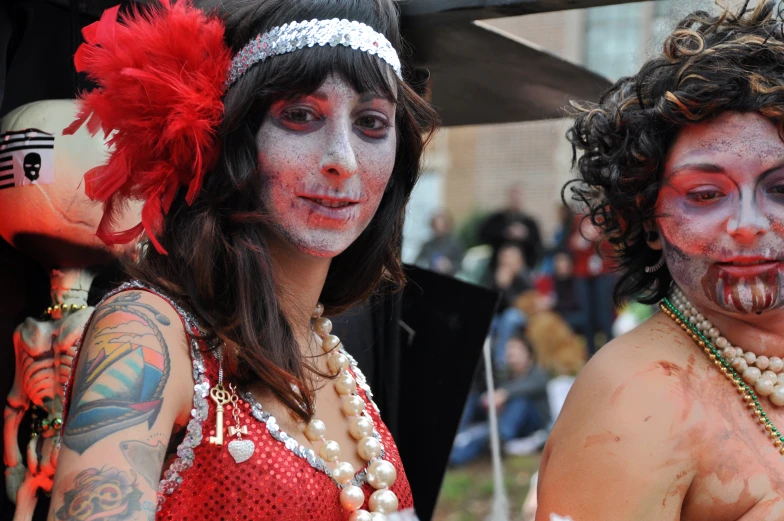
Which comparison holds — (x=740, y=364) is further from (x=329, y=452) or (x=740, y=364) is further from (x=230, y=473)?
(x=230, y=473)

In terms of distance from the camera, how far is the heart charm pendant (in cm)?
184

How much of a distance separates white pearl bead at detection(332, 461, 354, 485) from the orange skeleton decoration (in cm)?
86

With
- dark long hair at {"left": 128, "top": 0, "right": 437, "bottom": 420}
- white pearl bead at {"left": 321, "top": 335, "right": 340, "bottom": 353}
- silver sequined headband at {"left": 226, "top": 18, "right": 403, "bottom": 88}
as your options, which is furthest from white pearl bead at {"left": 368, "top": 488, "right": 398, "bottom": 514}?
silver sequined headband at {"left": 226, "top": 18, "right": 403, "bottom": 88}

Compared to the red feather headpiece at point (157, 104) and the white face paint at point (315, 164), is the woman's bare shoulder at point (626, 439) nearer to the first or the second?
the white face paint at point (315, 164)

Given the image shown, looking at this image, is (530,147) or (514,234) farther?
(530,147)

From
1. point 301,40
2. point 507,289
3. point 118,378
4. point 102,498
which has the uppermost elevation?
point 301,40

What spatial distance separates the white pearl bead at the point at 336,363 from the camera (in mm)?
2289

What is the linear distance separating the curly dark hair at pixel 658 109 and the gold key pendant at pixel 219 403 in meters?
1.03

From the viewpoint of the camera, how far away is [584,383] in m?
2.13

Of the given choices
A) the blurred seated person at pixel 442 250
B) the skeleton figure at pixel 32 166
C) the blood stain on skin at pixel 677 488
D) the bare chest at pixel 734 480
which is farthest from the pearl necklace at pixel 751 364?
the blurred seated person at pixel 442 250

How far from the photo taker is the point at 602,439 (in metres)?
2.02

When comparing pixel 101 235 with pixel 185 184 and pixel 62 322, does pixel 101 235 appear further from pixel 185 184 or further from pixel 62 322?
pixel 62 322

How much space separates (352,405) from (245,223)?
50 cm

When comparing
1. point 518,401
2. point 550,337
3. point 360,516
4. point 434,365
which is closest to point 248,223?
point 360,516
